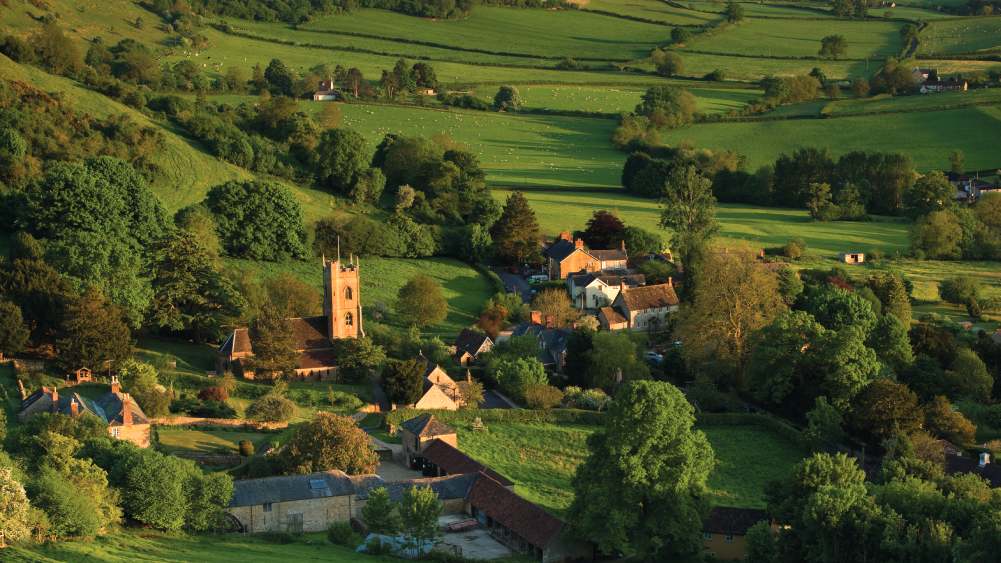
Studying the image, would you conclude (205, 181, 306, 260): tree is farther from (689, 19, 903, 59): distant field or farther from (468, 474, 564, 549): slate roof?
(689, 19, 903, 59): distant field

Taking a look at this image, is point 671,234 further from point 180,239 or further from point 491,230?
point 180,239

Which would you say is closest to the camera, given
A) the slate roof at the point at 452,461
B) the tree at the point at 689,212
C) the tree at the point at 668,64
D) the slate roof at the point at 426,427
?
the slate roof at the point at 452,461

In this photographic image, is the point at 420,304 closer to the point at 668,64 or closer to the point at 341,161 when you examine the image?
the point at 341,161

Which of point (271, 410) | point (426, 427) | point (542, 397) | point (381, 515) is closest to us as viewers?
point (381, 515)

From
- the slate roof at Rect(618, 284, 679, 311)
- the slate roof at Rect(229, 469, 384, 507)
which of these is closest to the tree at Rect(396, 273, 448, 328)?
the slate roof at Rect(618, 284, 679, 311)

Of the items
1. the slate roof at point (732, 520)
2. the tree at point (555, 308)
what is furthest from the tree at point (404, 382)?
the slate roof at point (732, 520)

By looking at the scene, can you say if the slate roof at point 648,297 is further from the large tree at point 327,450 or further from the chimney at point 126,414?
the chimney at point 126,414

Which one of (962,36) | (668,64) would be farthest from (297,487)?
(962,36)
